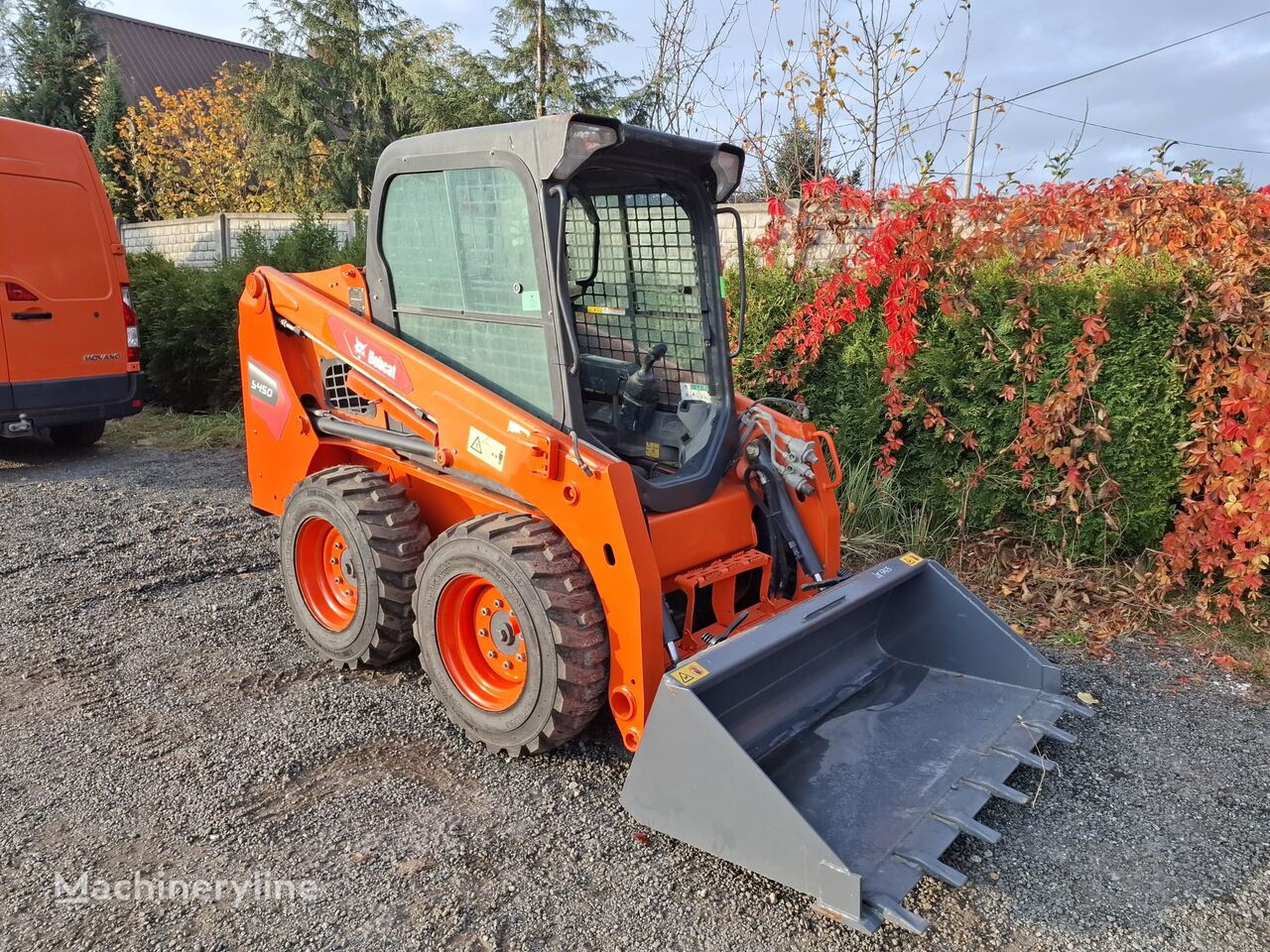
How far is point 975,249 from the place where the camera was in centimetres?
529

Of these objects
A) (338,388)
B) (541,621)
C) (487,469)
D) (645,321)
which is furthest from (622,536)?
(338,388)

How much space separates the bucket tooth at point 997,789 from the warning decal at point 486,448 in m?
1.90

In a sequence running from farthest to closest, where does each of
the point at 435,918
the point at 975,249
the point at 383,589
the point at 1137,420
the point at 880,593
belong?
the point at 975,249 < the point at 1137,420 < the point at 383,589 < the point at 880,593 < the point at 435,918

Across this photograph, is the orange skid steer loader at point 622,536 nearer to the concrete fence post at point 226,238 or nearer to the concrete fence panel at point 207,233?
the concrete fence panel at point 207,233

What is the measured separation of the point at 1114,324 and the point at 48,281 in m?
7.23

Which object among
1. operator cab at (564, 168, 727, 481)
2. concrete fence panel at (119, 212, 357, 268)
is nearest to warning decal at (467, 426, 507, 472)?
operator cab at (564, 168, 727, 481)

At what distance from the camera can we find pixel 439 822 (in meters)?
3.03

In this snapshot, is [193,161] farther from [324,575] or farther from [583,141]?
[583,141]

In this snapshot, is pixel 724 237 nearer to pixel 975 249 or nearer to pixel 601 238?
pixel 975 249

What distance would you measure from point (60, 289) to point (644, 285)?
5.42 meters

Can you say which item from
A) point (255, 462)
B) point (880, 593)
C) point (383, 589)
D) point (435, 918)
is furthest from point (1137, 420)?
point (255, 462)

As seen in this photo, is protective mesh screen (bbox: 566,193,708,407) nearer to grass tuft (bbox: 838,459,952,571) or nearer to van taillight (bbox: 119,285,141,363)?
grass tuft (bbox: 838,459,952,571)

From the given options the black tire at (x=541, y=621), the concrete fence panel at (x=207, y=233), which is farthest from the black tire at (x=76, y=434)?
the black tire at (x=541, y=621)

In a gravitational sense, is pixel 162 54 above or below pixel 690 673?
above
